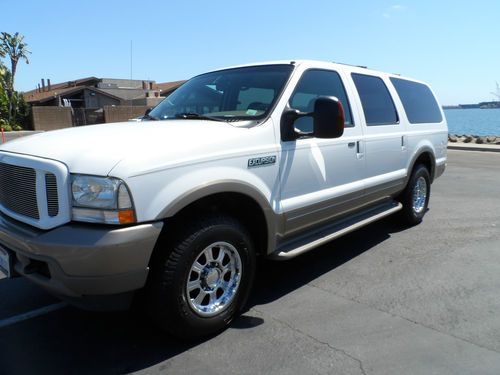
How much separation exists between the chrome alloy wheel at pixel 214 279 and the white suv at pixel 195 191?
1cm

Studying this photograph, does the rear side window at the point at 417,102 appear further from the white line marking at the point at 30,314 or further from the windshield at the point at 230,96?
the white line marking at the point at 30,314

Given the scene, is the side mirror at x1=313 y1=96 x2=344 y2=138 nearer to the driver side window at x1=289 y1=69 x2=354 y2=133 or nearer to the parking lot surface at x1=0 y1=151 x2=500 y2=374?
the driver side window at x1=289 y1=69 x2=354 y2=133

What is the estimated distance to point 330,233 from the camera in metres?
4.12

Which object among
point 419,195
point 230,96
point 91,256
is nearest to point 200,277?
point 91,256

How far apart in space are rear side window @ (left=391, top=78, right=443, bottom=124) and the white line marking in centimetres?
453

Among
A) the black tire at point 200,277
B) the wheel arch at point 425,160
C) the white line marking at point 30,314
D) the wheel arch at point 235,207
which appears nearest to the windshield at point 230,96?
the wheel arch at point 235,207

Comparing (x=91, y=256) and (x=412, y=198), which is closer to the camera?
(x=91, y=256)

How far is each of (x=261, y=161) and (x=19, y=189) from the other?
1.70 m

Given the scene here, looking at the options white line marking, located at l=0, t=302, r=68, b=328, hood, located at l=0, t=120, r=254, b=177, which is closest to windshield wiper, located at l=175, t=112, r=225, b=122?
hood, located at l=0, t=120, r=254, b=177

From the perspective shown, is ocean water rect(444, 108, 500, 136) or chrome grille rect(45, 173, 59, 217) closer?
chrome grille rect(45, 173, 59, 217)

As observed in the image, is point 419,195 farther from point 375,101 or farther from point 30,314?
point 30,314

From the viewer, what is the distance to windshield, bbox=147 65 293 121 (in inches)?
143

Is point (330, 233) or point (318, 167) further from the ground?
point (318, 167)

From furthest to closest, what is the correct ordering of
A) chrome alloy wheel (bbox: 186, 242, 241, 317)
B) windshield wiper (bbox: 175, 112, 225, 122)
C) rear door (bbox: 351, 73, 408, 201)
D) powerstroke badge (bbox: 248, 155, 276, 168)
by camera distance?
rear door (bbox: 351, 73, 408, 201) < windshield wiper (bbox: 175, 112, 225, 122) < powerstroke badge (bbox: 248, 155, 276, 168) < chrome alloy wheel (bbox: 186, 242, 241, 317)
